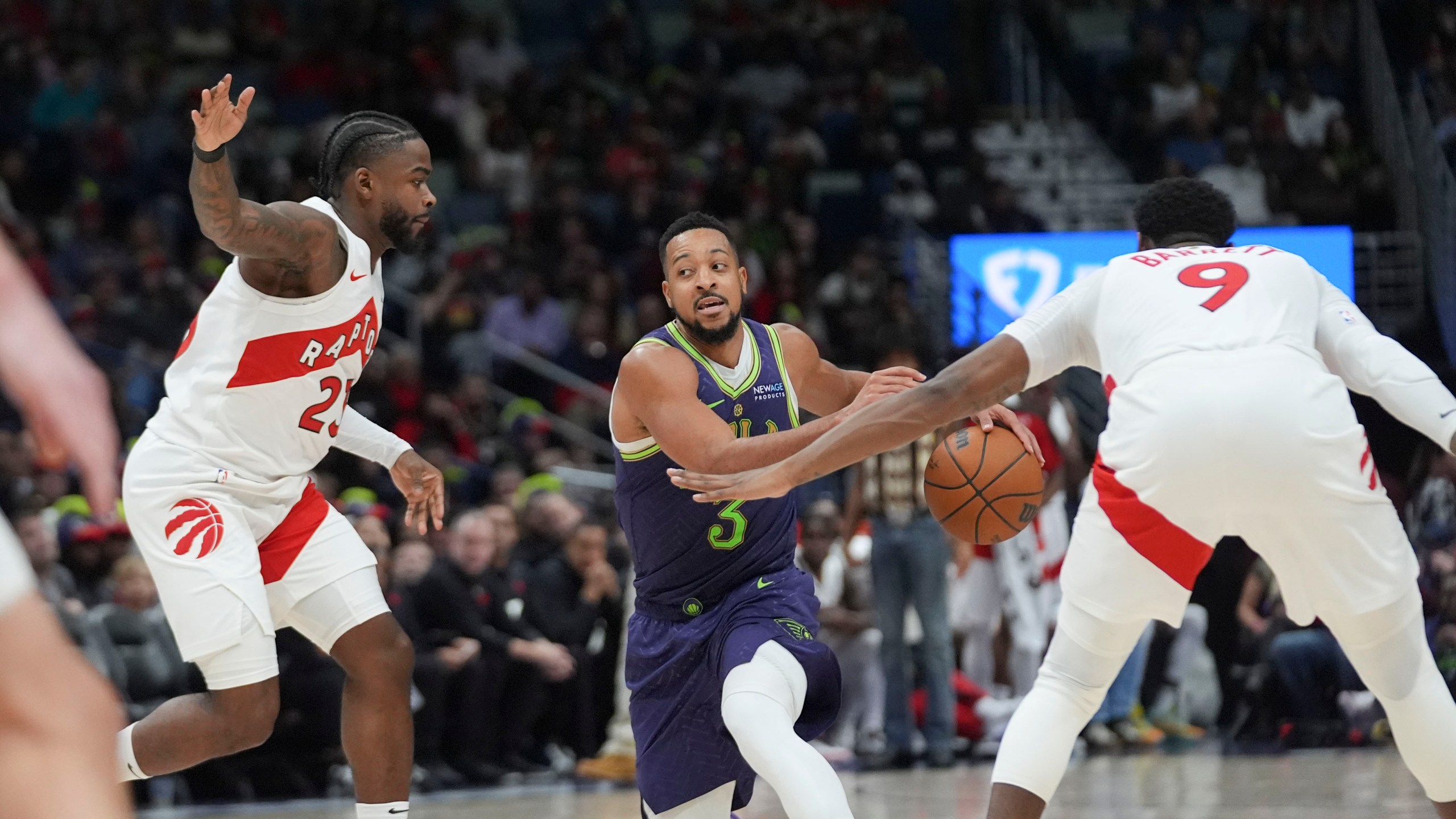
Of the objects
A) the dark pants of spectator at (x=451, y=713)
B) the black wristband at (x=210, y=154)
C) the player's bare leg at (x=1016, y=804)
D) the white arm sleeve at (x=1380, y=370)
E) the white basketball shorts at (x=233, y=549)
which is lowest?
the dark pants of spectator at (x=451, y=713)

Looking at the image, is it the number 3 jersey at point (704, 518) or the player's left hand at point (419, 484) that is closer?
the number 3 jersey at point (704, 518)

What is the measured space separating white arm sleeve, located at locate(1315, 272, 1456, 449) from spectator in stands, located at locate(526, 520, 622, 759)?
5840mm

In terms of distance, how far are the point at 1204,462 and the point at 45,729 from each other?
259 centimetres

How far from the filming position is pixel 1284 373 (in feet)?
12.5

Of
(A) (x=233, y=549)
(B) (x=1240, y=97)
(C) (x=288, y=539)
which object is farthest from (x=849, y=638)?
(B) (x=1240, y=97)

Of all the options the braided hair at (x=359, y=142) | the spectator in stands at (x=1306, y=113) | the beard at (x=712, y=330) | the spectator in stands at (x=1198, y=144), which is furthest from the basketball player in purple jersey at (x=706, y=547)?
the spectator in stands at (x=1306, y=113)

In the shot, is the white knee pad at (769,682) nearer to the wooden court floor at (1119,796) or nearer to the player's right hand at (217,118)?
the player's right hand at (217,118)

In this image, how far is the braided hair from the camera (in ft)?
16.4

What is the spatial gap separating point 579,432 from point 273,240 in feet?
25.4

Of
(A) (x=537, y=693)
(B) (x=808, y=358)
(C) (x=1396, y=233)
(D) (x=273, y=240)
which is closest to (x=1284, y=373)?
(B) (x=808, y=358)

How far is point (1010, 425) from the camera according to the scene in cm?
482

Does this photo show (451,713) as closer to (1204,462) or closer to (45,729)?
(1204,462)

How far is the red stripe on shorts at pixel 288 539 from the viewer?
487cm

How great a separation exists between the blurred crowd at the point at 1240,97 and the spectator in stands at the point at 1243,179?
0.01 m
